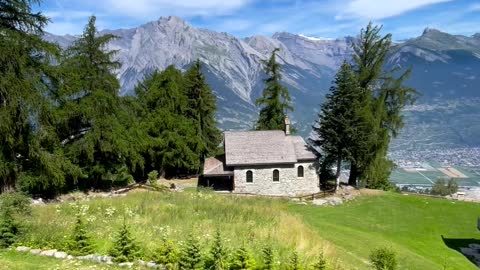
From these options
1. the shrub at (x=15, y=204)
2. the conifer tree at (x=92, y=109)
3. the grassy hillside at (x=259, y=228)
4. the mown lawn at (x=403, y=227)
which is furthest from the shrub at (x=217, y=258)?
the conifer tree at (x=92, y=109)

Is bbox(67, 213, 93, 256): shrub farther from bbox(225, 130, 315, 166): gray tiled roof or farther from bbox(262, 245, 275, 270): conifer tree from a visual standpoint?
bbox(225, 130, 315, 166): gray tiled roof

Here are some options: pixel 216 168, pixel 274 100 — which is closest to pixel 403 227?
pixel 216 168

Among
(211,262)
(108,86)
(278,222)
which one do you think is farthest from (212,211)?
(108,86)

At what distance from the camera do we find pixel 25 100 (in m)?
24.5

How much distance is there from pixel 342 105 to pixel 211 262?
32.1m

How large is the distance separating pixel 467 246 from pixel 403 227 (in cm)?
443

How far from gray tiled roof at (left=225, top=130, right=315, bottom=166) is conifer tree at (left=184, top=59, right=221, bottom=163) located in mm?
7712

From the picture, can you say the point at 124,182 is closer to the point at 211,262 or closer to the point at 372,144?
the point at 372,144

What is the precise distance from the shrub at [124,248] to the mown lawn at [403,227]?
345 inches

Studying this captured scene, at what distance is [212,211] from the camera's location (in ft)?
71.1

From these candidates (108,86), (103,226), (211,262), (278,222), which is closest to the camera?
(211,262)

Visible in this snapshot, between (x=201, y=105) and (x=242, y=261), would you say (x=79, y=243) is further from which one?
(x=201, y=105)

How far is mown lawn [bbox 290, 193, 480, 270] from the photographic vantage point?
23359 mm

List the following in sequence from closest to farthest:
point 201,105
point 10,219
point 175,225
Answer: point 10,219, point 175,225, point 201,105
